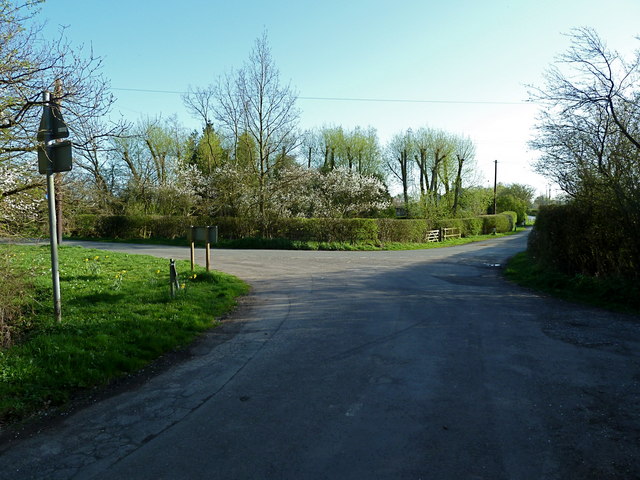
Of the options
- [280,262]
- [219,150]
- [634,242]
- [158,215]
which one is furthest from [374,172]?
[634,242]

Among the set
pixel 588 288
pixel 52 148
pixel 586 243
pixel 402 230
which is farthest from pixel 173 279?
pixel 402 230

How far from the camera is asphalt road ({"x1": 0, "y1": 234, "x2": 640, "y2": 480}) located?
3.42 meters

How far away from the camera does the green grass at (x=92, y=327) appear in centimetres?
489

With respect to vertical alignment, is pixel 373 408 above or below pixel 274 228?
below

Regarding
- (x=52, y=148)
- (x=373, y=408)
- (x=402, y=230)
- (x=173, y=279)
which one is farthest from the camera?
(x=402, y=230)

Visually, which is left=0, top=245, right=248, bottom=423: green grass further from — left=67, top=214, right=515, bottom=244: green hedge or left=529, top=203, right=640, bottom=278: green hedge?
left=67, top=214, right=515, bottom=244: green hedge

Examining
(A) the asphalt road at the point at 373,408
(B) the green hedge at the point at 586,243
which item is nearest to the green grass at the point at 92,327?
(A) the asphalt road at the point at 373,408

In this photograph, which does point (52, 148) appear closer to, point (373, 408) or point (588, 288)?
point (373, 408)

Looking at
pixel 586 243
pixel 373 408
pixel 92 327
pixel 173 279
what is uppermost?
pixel 586 243

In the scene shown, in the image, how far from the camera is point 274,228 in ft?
95.3

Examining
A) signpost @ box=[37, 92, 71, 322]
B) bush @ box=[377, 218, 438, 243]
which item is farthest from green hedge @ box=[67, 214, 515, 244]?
signpost @ box=[37, 92, 71, 322]

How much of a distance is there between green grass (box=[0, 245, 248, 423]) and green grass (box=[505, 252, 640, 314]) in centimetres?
807

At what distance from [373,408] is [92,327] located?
4.65 meters

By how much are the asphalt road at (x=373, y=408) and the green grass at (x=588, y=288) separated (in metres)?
1.52
